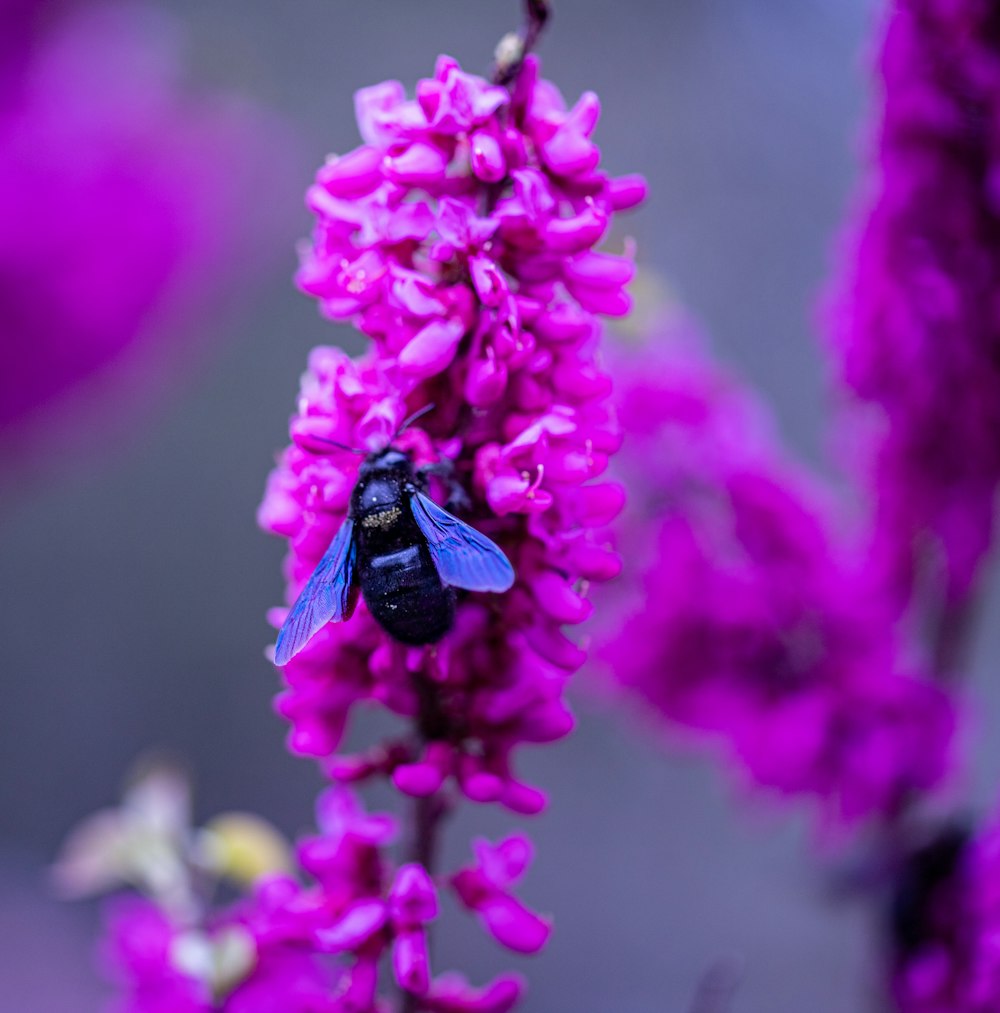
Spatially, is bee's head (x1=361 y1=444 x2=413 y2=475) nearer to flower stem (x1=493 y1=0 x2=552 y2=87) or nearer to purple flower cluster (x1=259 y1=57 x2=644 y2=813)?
purple flower cluster (x1=259 y1=57 x2=644 y2=813)

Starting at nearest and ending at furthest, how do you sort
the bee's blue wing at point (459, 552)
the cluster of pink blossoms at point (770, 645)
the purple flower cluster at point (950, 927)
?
the bee's blue wing at point (459, 552) → the purple flower cluster at point (950, 927) → the cluster of pink blossoms at point (770, 645)

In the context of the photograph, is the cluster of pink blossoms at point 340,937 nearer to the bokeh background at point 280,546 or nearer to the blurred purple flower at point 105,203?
the blurred purple flower at point 105,203

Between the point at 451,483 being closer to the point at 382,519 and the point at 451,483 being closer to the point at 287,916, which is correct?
the point at 382,519

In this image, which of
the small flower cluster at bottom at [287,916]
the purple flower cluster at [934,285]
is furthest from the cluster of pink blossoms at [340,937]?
the purple flower cluster at [934,285]

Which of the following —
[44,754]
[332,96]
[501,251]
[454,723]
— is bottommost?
[44,754]

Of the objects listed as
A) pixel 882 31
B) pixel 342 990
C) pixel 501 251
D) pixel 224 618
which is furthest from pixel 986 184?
pixel 224 618

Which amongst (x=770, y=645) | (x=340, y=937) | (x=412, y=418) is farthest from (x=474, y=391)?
(x=770, y=645)

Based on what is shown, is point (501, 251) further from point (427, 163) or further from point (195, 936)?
point (195, 936)
